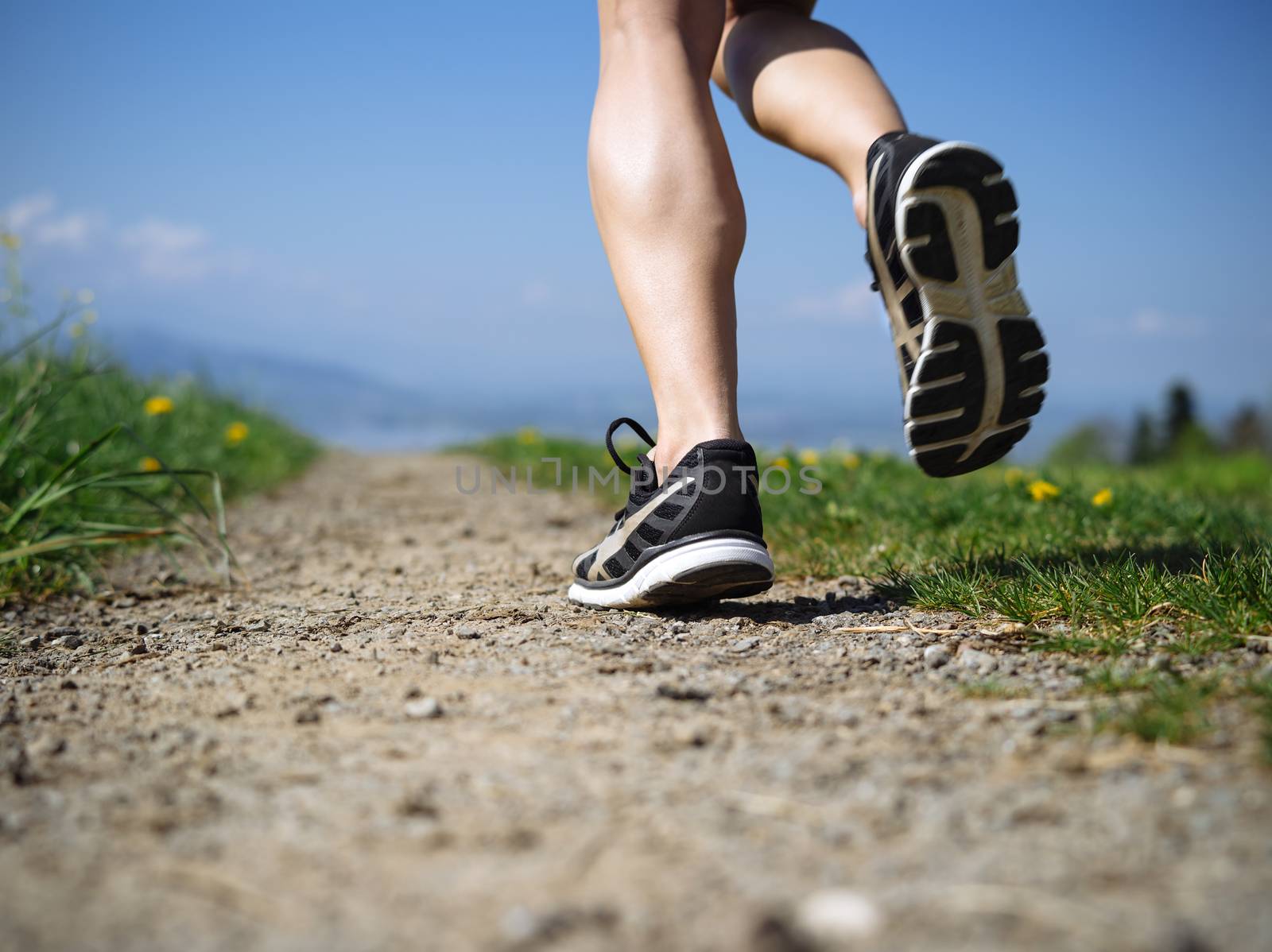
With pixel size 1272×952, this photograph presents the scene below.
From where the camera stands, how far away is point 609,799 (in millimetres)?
1042

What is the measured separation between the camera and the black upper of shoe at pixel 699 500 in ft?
5.99

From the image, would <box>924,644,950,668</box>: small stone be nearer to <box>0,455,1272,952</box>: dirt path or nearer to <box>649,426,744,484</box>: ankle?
<box>0,455,1272,952</box>: dirt path

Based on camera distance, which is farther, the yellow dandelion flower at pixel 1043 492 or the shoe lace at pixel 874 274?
the yellow dandelion flower at pixel 1043 492

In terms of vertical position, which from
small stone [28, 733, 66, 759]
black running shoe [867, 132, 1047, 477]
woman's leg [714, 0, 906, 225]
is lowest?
small stone [28, 733, 66, 759]

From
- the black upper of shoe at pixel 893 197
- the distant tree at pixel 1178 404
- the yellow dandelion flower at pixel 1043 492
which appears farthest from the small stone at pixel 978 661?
the distant tree at pixel 1178 404

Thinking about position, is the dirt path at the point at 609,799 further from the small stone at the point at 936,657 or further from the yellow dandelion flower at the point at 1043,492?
the yellow dandelion flower at the point at 1043,492

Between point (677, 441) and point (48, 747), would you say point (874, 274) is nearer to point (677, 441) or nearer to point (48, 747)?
point (677, 441)

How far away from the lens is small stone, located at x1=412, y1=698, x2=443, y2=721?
4.39 ft

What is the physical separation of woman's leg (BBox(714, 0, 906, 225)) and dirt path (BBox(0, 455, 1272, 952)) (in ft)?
3.36

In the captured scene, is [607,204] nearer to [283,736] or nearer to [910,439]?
[910,439]

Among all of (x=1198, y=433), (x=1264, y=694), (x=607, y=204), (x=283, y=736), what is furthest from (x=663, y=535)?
(x=1198, y=433)

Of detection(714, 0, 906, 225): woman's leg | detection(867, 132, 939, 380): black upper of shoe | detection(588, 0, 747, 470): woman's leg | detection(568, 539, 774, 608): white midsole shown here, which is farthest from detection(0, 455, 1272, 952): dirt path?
detection(714, 0, 906, 225): woman's leg

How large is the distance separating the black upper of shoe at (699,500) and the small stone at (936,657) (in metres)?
0.40

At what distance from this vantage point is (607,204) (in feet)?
6.20
